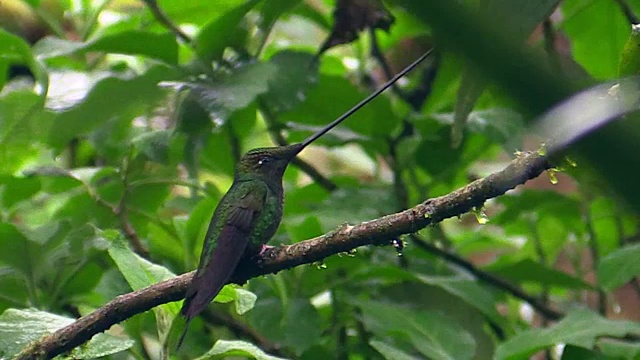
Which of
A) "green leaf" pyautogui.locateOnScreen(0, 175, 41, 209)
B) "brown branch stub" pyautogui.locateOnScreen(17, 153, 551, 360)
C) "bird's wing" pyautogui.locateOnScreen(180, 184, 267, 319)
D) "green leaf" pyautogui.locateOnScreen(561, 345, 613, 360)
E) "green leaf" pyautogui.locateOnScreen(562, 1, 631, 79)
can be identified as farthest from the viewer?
"green leaf" pyautogui.locateOnScreen(562, 1, 631, 79)

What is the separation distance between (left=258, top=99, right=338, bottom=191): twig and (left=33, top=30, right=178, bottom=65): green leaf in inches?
9.8

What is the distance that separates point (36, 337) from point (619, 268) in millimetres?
1179

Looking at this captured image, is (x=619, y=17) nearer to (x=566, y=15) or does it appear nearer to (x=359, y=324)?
(x=566, y=15)

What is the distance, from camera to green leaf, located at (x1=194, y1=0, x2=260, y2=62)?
1.65 metres

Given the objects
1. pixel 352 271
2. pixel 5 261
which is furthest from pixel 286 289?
pixel 5 261

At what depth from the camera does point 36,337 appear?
3.74ft

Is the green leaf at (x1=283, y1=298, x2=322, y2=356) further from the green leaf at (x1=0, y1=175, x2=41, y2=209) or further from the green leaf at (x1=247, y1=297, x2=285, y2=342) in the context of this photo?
the green leaf at (x1=0, y1=175, x2=41, y2=209)

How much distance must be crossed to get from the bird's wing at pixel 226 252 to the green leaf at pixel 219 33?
13.8 inches

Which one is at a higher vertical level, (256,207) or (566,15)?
(566,15)

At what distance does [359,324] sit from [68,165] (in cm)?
101

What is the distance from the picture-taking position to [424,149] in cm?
195

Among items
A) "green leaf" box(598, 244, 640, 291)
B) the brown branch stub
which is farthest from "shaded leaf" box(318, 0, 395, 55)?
the brown branch stub

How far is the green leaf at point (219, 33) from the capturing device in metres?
1.65

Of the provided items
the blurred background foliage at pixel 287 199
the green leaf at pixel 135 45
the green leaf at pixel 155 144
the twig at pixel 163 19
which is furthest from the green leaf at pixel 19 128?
the twig at pixel 163 19
